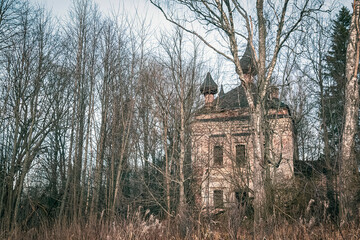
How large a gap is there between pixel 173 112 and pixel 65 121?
22.4 feet

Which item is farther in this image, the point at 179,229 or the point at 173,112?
the point at 173,112

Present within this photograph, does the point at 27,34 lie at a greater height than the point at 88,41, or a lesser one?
lesser

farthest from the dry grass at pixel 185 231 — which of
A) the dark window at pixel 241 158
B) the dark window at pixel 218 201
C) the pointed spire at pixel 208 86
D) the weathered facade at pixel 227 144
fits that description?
the pointed spire at pixel 208 86

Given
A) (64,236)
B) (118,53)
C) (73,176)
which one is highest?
(118,53)

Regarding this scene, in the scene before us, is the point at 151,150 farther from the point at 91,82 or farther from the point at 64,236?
the point at 64,236

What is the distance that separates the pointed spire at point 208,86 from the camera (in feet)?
49.4

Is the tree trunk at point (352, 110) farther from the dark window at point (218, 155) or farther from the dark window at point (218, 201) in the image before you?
the dark window at point (218, 155)

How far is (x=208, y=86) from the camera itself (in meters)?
15.4

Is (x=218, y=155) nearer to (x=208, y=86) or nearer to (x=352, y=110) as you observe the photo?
(x=208, y=86)

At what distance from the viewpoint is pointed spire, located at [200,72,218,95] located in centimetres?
1506

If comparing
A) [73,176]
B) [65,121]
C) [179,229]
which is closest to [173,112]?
[73,176]

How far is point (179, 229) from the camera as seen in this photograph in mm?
5602

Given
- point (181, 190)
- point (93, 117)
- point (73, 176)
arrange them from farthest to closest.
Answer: point (93, 117) → point (73, 176) → point (181, 190)

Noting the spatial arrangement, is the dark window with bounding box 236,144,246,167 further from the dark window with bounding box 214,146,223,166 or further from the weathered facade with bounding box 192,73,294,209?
the dark window with bounding box 214,146,223,166
